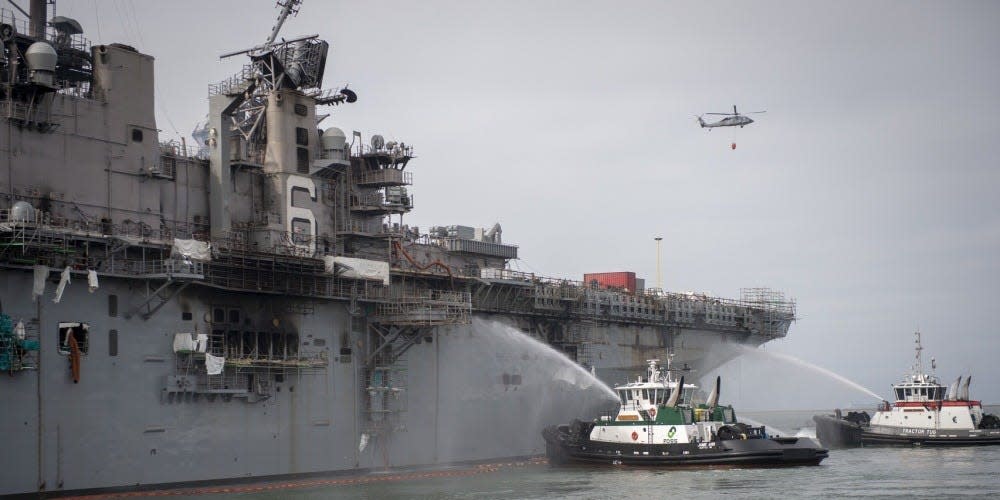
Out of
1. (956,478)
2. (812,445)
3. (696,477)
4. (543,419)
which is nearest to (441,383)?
(543,419)

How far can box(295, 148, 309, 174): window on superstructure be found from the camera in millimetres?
55906

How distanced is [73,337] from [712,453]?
27704 mm

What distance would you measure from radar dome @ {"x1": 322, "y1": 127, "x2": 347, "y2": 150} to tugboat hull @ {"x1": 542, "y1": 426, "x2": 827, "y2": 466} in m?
18.5

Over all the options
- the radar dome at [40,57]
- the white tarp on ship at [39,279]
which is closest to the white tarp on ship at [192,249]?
the white tarp on ship at [39,279]

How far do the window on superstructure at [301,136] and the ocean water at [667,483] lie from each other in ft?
51.9

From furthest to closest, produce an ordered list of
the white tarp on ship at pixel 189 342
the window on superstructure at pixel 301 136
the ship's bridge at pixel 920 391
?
the ship's bridge at pixel 920 391
the window on superstructure at pixel 301 136
the white tarp on ship at pixel 189 342

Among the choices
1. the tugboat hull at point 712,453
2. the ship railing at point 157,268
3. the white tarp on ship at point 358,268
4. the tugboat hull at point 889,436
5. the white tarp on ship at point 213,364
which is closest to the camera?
the ship railing at point 157,268

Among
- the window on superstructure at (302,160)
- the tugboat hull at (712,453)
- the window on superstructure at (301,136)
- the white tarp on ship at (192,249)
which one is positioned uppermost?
the window on superstructure at (301,136)

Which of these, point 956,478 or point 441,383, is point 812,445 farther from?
point 441,383

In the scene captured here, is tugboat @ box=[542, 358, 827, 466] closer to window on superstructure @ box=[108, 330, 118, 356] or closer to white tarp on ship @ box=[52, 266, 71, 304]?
window on superstructure @ box=[108, 330, 118, 356]

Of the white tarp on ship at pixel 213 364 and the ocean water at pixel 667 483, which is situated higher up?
the white tarp on ship at pixel 213 364

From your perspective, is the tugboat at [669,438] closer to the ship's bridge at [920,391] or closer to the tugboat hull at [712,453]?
the tugboat hull at [712,453]

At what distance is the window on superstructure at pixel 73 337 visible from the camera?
4372cm

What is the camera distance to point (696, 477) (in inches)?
2016
